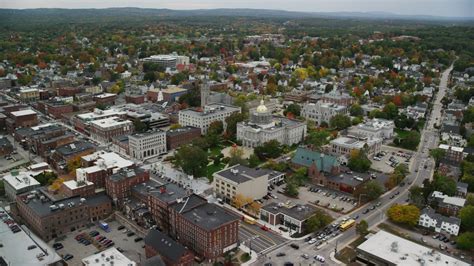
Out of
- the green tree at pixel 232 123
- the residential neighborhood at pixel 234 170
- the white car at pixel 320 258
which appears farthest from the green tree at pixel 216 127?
the white car at pixel 320 258

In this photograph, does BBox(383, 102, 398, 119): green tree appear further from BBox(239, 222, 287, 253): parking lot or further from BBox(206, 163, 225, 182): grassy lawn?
BBox(239, 222, 287, 253): parking lot

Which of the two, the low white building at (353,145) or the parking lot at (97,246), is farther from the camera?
the low white building at (353,145)

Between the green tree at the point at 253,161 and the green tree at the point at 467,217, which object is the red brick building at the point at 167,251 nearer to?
the green tree at the point at 253,161

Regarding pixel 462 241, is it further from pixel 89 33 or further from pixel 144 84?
pixel 89 33

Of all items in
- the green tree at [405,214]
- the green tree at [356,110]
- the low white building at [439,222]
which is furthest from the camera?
Answer: the green tree at [356,110]

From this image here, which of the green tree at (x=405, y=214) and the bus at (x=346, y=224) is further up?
the green tree at (x=405, y=214)

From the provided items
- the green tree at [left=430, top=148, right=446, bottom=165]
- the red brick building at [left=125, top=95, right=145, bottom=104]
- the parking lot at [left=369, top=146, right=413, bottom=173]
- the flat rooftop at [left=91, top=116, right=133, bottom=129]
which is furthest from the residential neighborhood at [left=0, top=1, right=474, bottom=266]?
the red brick building at [left=125, top=95, right=145, bottom=104]
